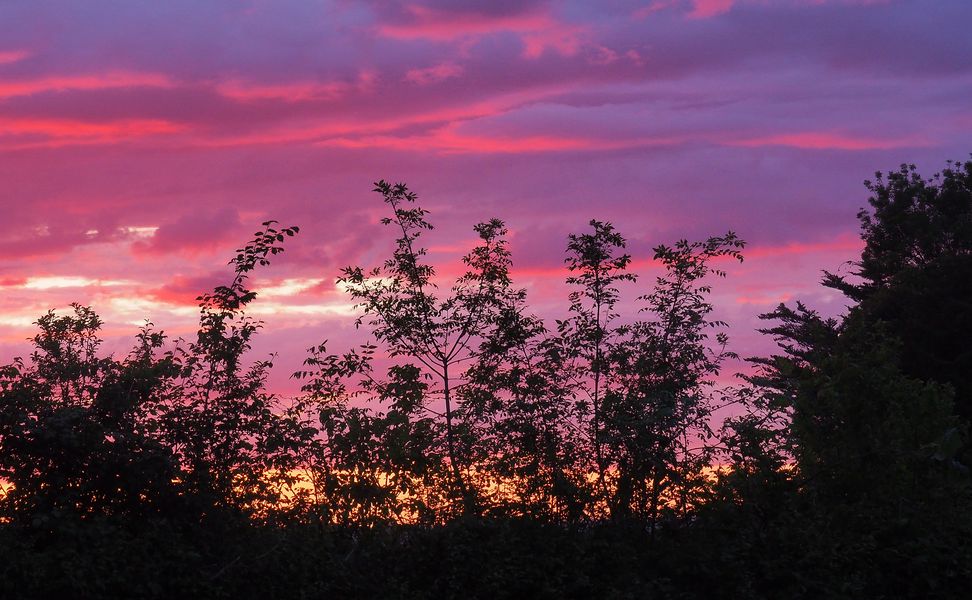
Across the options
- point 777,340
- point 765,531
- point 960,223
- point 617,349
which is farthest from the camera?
point 777,340

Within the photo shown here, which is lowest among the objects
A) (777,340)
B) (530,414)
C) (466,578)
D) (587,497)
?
(466,578)

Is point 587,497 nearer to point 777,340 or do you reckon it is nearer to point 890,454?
point 890,454

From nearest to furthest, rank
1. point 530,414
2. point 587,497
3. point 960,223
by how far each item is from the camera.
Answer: point 587,497 → point 530,414 → point 960,223

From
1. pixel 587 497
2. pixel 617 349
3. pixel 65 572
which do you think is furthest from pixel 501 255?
pixel 65 572

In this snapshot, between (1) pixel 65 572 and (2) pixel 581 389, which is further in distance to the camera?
(2) pixel 581 389

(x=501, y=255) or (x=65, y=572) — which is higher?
(x=501, y=255)

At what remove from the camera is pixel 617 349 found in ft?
47.2

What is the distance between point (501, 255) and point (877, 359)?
5640mm

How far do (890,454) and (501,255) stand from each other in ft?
21.1

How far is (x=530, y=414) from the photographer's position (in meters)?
13.2

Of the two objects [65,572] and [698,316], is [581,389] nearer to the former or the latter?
[698,316]

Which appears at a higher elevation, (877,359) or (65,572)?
(877,359)

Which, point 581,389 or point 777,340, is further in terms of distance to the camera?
point 777,340

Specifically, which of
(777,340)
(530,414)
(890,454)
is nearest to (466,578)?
(530,414)
